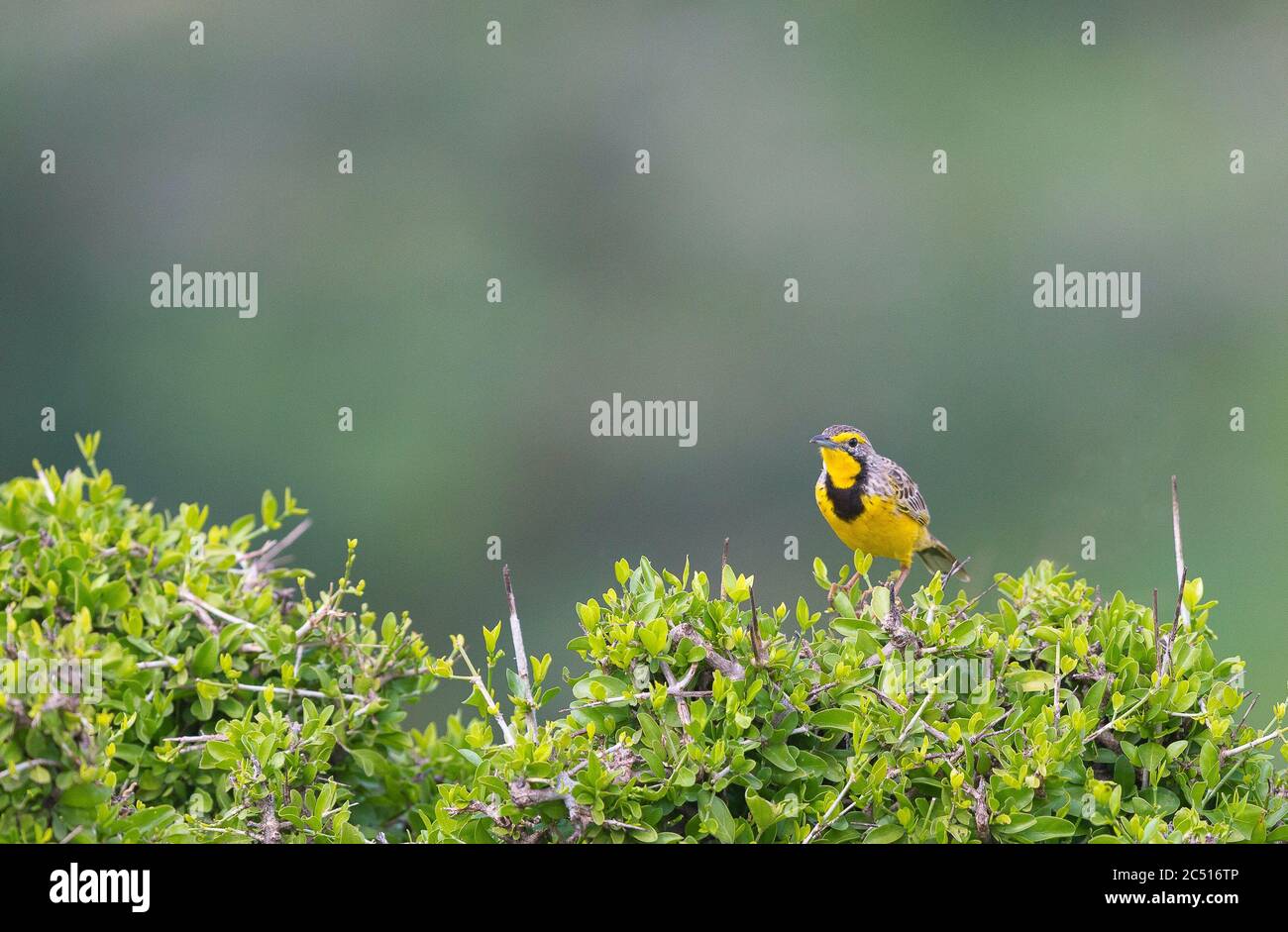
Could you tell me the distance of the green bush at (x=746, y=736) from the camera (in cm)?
199

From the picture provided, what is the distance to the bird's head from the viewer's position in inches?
159

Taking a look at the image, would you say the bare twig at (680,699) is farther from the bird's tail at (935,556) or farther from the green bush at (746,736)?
the bird's tail at (935,556)

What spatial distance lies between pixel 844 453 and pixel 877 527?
0.27m

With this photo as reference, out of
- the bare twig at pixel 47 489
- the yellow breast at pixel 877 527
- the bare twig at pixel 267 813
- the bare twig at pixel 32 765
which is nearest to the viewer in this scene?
the bare twig at pixel 32 765

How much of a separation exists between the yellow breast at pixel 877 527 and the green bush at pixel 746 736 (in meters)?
1.47

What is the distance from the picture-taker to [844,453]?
4090mm

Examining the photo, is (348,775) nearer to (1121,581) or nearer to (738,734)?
(738,734)

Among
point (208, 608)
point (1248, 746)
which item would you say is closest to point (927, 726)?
point (1248, 746)

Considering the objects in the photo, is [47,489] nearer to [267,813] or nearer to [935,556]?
[267,813]

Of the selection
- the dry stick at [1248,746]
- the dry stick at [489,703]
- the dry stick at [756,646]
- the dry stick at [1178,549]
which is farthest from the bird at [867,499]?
the dry stick at [489,703]
